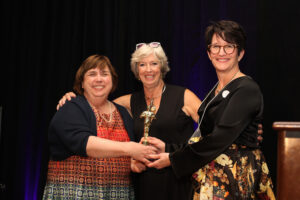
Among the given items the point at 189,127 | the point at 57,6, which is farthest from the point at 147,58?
the point at 57,6

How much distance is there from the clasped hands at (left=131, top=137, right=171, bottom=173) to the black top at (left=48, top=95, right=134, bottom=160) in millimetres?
380

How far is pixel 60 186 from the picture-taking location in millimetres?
2330

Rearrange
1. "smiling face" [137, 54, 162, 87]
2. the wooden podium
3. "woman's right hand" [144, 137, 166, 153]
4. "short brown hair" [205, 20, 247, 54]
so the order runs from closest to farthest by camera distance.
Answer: the wooden podium, "short brown hair" [205, 20, 247, 54], "woman's right hand" [144, 137, 166, 153], "smiling face" [137, 54, 162, 87]

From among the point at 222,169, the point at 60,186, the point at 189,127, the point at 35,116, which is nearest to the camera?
the point at 222,169

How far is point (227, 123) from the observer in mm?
1939

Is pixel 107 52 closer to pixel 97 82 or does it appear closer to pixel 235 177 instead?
pixel 97 82

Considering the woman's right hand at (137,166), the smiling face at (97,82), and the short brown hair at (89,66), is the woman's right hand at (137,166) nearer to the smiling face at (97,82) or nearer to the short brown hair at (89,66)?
the smiling face at (97,82)

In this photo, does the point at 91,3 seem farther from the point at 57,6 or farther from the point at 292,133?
the point at 292,133

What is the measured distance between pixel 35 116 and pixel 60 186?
1.46 m

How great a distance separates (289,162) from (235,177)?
866 millimetres

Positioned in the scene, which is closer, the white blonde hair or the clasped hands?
the clasped hands

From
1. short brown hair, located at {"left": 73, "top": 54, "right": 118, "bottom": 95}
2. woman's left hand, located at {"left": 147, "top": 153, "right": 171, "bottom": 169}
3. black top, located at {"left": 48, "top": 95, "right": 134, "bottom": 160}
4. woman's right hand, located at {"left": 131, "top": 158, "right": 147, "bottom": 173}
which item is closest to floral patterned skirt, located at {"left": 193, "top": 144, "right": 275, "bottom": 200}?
woman's left hand, located at {"left": 147, "top": 153, "right": 171, "bottom": 169}

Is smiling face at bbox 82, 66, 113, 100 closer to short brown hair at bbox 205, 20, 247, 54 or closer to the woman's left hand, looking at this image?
the woman's left hand

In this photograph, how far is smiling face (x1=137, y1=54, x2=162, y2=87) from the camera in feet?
8.98
